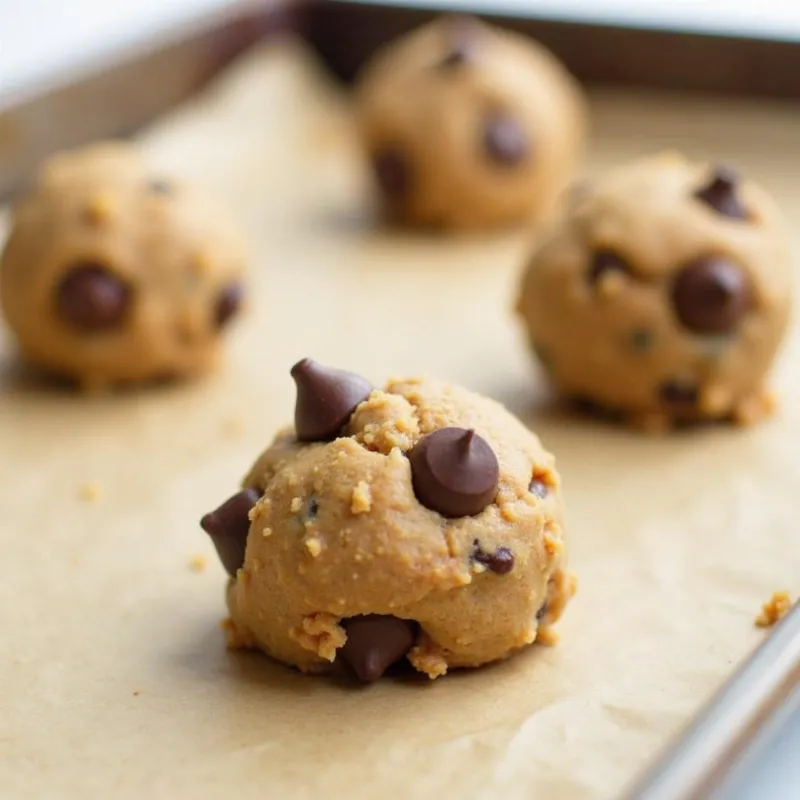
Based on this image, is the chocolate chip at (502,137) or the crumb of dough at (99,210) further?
the chocolate chip at (502,137)

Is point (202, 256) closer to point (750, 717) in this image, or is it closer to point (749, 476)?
point (749, 476)

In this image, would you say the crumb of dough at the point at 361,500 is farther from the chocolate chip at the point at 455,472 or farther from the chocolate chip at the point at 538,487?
the chocolate chip at the point at 538,487

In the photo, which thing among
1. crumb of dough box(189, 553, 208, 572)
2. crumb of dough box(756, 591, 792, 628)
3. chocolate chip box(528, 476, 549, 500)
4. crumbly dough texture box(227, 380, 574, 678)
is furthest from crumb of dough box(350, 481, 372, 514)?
crumb of dough box(756, 591, 792, 628)

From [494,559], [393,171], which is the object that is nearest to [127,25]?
[393,171]

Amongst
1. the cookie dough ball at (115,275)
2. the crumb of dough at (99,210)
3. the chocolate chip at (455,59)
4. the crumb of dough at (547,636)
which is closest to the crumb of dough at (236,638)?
the crumb of dough at (547,636)

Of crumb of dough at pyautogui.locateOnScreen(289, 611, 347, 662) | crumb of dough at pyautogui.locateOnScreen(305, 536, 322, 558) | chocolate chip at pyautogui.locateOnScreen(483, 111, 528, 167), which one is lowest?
crumb of dough at pyautogui.locateOnScreen(289, 611, 347, 662)

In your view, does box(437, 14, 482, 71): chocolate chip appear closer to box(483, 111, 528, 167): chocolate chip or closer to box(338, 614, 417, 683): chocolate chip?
box(483, 111, 528, 167): chocolate chip
